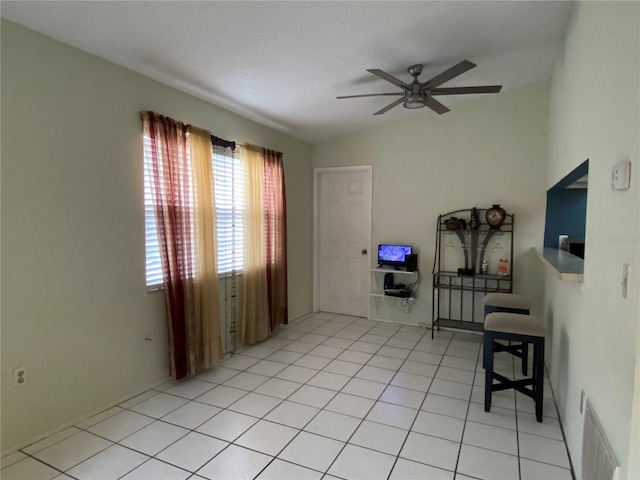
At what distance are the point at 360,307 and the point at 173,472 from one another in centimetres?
356

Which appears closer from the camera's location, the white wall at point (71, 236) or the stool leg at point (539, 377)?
the white wall at point (71, 236)

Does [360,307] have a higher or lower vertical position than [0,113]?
lower

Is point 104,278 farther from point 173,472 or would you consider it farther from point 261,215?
point 261,215

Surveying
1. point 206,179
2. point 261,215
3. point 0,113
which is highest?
point 0,113

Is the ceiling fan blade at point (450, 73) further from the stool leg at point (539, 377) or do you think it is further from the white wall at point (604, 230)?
the stool leg at point (539, 377)

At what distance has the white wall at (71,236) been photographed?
2129 millimetres

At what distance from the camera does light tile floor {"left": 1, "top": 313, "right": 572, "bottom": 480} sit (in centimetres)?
206

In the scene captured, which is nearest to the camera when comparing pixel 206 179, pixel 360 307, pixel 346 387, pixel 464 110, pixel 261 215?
pixel 346 387

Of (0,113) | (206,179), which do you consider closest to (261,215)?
(206,179)

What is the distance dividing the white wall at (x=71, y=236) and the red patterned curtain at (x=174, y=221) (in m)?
0.12

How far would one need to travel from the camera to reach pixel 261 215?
4.13m

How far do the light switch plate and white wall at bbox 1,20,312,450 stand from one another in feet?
9.64

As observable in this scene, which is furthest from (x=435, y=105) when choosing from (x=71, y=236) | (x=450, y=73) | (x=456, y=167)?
(x=71, y=236)

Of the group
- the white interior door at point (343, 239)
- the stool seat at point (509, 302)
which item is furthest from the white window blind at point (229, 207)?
the stool seat at point (509, 302)
